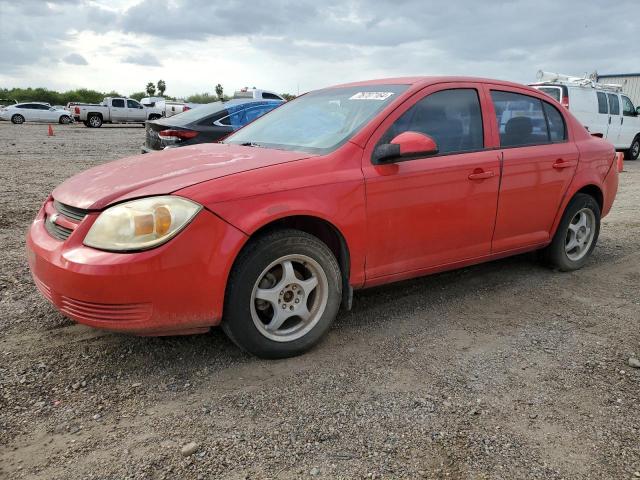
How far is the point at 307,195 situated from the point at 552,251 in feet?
8.70

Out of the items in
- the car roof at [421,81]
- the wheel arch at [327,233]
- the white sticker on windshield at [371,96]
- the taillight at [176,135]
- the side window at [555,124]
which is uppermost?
the car roof at [421,81]

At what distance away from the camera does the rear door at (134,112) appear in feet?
105

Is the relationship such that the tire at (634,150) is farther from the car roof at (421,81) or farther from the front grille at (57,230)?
the front grille at (57,230)

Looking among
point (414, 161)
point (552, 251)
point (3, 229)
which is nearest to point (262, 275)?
point (414, 161)

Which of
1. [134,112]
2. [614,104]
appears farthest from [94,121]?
[614,104]

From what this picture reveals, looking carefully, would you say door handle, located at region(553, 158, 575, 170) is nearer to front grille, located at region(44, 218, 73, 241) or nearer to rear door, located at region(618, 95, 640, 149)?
front grille, located at region(44, 218, 73, 241)

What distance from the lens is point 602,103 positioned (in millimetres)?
14148

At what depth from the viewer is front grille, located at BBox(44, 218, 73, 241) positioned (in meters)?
2.81

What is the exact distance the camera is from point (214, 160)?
3184mm

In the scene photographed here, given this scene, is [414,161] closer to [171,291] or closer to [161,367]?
[171,291]

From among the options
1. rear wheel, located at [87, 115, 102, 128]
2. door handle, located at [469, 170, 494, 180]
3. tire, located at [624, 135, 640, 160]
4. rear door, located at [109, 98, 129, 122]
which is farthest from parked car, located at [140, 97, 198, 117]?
door handle, located at [469, 170, 494, 180]

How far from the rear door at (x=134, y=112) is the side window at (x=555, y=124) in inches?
1226

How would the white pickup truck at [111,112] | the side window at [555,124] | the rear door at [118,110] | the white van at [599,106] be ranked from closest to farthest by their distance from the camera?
the side window at [555,124] → the white van at [599,106] → the white pickup truck at [111,112] → the rear door at [118,110]

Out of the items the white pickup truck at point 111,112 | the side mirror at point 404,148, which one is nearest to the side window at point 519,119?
the side mirror at point 404,148
